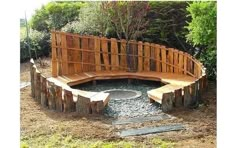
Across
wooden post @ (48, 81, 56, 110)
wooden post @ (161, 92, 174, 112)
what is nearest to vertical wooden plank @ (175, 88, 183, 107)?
wooden post @ (161, 92, 174, 112)

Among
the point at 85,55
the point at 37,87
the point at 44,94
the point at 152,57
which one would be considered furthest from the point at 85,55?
the point at 44,94

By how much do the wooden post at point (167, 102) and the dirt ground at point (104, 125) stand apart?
10 cm

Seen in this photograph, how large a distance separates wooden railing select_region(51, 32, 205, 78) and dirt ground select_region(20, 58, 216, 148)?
69.5 inches

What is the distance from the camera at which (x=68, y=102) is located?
200 inches

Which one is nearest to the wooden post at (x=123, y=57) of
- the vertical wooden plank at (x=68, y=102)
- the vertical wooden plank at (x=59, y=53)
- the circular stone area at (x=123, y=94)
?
the circular stone area at (x=123, y=94)

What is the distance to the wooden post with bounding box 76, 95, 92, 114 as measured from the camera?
16.3 feet

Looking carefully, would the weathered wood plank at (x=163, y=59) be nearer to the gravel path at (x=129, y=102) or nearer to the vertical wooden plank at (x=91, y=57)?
the gravel path at (x=129, y=102)

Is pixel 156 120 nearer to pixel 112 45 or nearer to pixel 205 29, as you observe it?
pixel 205 29

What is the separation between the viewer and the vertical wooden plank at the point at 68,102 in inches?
199

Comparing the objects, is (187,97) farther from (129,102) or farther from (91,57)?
(91,57)

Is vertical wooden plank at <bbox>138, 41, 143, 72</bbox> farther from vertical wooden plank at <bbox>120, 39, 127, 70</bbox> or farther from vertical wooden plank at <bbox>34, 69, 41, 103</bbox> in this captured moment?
vertical wooden plank at <bbox>34, 69, 41, 103</bbox>
